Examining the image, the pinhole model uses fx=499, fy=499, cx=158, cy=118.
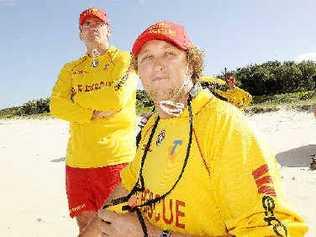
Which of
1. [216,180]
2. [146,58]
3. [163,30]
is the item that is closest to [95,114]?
[146,58]

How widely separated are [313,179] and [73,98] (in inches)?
230

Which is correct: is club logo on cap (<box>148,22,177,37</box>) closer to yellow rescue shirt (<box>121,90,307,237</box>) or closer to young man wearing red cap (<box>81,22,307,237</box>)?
young man wearing red cap (<box>81,22,307,237</box>)

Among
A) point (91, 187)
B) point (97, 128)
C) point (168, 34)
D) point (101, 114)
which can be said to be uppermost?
point (168, 34)

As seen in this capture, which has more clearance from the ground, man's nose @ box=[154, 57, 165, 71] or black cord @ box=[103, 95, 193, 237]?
man's nose @ box=[154, 57, 165, 71]

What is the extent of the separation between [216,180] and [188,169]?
6.1 inches

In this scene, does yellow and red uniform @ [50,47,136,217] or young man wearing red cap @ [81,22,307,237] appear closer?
young man wearing red cap @ [81,22,307,237]

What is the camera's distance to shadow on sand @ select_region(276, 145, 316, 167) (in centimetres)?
1242

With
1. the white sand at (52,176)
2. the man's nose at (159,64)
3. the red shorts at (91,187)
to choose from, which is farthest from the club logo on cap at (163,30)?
the red shorts at (91,187)

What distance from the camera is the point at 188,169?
Answer: 2.20 metres

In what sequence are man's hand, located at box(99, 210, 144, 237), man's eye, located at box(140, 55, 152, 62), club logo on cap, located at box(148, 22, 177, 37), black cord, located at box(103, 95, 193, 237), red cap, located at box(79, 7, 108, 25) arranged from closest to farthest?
black cord, located at box(103, 95, 193, 237) < man's hand, located at box(99, 210, 144, 237) < club logo on cap, located at box(148, 22, 177, 37) < man's eye, located at box(140, 55, 152, 62) < red cap, located at box(79, 7, 108, 25)

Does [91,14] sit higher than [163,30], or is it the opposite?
[91,14]

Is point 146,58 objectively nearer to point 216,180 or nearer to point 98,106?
point 216,180

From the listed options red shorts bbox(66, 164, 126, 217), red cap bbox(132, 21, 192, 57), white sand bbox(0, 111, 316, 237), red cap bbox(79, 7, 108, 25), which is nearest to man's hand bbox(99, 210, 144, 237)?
white sand bbox(0, 111, 316, 237)

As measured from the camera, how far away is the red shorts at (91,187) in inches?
182
